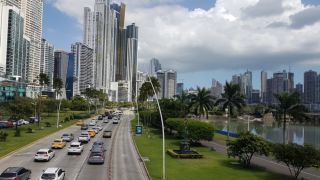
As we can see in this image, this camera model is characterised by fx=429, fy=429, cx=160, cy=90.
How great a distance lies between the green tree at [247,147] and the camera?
150 ft

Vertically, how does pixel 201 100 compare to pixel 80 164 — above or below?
above

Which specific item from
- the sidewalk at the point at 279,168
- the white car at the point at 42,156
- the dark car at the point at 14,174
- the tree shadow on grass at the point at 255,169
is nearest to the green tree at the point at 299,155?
the tree shadow on grass at the point at 255,169

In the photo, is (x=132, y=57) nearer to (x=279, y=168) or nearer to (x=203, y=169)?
(x=203, y=169)

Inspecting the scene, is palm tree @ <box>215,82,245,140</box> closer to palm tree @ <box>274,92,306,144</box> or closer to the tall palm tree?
the tall palm tree

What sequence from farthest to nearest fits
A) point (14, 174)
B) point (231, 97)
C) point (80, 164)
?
point (231, 97)
point (80, 164)
point (14, 174)

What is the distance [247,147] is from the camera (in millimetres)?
45969

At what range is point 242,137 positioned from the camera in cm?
4656

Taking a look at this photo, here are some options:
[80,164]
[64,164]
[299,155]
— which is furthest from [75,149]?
[299,155]

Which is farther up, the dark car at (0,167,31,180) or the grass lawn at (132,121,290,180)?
the dark car at (0,167,31,180)

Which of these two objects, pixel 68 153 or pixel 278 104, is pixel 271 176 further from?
pixel 68 153

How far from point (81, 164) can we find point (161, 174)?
377 inches

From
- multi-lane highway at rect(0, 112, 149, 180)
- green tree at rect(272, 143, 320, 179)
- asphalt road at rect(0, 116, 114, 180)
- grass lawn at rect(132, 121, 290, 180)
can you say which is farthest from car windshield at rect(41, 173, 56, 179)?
green tree at rect(272, 143, 320, 179)

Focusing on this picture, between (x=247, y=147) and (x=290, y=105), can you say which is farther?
(x=290, y=105)

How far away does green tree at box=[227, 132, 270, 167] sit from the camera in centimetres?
4559
